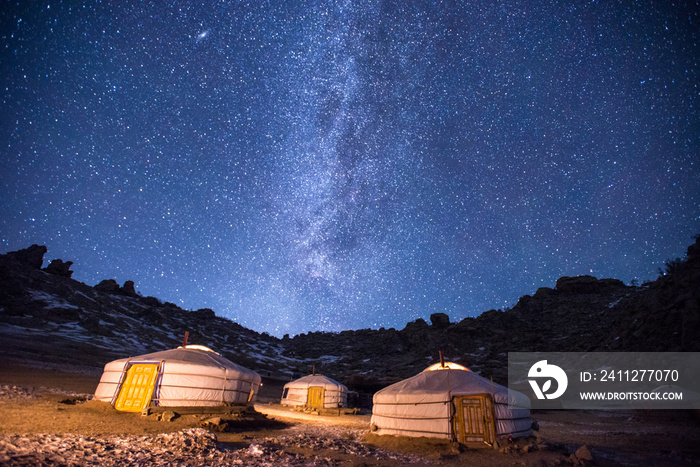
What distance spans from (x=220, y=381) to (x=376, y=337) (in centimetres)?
4071

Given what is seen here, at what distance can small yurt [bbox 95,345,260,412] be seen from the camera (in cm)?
1235

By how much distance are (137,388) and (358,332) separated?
49.1 m

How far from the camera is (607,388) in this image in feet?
76.2

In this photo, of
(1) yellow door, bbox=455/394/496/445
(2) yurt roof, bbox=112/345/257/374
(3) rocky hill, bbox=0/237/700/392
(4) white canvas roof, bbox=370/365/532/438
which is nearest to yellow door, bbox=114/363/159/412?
(2) yurt roof, bbox=112/345/257/374

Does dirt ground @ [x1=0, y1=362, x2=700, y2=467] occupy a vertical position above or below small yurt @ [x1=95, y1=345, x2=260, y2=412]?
below

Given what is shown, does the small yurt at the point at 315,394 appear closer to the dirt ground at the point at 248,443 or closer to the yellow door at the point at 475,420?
the dirt ground at the point at 248,443

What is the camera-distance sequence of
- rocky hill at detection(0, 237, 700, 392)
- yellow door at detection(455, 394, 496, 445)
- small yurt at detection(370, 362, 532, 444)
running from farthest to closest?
rocky hill at detection(0, 237, 700, 392)
small yurt at detection(370, 362, 532, 444)
yellow door at detection(455, 394, 496, 445)

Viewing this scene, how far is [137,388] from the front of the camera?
12.6 meters

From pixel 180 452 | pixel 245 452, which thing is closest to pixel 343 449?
pixel 245 452

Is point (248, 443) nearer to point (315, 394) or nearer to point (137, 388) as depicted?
point (137, 388)

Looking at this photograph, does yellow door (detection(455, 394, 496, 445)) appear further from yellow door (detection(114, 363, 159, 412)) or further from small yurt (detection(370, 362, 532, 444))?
yellow door (detection(114, 363, 159, 412))

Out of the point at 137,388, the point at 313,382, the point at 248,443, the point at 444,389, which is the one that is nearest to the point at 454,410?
the point at 444,389

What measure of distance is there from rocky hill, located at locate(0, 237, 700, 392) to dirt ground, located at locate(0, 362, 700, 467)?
13.7m

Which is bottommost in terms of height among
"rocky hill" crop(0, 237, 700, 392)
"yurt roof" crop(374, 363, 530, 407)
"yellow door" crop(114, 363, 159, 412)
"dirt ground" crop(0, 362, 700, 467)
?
→ "dirt ground" crop(0, 362, 700, 467)
